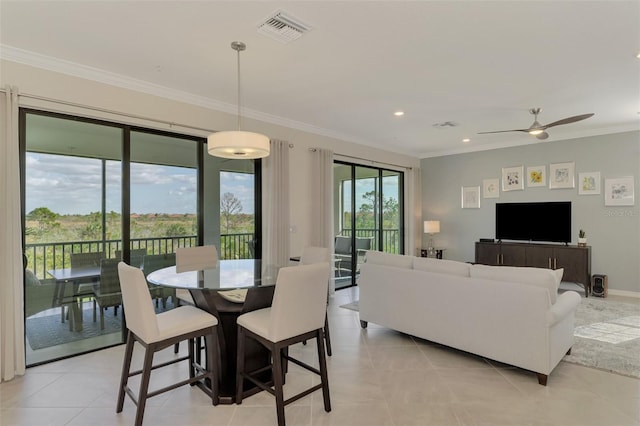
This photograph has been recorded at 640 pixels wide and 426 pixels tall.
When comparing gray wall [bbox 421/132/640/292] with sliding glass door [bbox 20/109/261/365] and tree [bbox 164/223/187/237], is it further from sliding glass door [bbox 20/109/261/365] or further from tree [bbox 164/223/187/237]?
tree [bbox 164/223/187/237]

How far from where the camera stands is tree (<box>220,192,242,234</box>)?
14.9ft

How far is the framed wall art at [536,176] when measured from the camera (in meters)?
6.26

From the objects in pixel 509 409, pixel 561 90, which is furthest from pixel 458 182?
pixel 509 409

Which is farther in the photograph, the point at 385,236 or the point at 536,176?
the point at 385,236

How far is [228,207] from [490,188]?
5193 millimetres

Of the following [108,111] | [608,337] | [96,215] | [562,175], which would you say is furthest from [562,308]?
[108,111]

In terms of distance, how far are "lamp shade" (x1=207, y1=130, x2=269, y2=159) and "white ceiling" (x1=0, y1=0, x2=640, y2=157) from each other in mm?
759

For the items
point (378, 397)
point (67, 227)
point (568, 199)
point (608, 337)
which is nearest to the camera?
point (378, 397)

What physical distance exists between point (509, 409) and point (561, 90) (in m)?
3.41

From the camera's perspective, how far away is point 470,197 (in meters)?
7.20

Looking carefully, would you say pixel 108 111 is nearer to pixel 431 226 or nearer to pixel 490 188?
pixel 431 226

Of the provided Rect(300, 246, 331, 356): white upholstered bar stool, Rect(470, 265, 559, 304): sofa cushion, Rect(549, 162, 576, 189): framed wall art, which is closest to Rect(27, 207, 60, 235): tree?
Rect(300, 246, 331, 356): white upholstered bar stool

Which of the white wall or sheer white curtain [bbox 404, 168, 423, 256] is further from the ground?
the white wall

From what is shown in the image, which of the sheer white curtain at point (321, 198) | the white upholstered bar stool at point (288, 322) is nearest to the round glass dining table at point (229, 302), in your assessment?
the white upholstered bar stool at point (288, 322)
